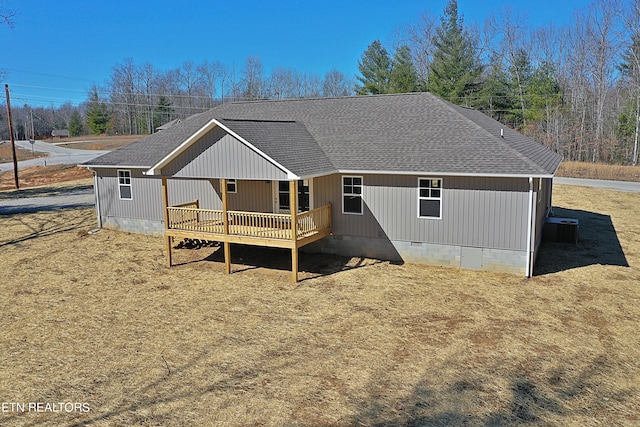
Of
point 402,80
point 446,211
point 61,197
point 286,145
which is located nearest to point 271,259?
point 286,145

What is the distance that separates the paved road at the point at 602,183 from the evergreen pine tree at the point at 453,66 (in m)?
13.7

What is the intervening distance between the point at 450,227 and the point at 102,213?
47.7 ft

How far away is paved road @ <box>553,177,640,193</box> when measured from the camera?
30672 millimetres

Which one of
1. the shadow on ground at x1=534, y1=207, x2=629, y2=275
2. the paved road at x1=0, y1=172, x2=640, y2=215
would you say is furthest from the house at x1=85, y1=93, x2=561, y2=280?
the paved road at x1=0, y1=172, x2=640, y2=215

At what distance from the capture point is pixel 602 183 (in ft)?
109

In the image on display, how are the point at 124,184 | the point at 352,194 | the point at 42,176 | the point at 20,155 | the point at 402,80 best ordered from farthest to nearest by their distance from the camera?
the point at 20,155, the point at 402,80, the point at 42,176, the point at 124,184, the point at 352,194

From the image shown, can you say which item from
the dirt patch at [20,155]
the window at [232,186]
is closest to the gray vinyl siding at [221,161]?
the window at [232,186]

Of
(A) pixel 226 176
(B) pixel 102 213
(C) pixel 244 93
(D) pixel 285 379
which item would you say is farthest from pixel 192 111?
(D) pixel 285 379

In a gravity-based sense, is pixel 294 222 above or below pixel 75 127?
below

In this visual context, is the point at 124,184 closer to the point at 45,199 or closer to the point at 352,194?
Result: the point at 352,194

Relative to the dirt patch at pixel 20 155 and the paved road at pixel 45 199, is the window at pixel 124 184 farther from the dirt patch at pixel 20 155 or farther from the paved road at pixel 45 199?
the dirt patch at pixel 20 155

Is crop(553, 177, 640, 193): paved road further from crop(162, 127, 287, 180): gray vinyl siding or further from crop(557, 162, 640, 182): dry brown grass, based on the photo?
crop(162, 127, 287, 180): gray vinyl siding

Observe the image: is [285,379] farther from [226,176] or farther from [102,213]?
[102,213]

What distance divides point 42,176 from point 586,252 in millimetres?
42428
